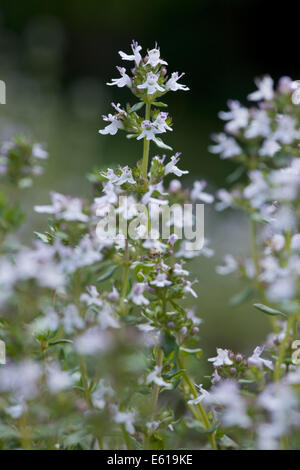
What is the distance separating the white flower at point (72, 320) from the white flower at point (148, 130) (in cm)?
26

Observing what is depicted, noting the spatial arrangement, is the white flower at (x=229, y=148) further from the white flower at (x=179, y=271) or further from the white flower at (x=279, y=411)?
the white flower at (x=279, y=411)

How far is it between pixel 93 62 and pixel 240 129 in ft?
13.2

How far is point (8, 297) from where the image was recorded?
659mm

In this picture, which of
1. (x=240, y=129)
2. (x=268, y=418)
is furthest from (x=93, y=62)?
(x=268, y=418)

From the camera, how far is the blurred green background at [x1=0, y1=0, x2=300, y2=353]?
7.12 ft

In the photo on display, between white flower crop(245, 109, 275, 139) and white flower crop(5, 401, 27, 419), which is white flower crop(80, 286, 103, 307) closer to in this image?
white flower crop(5, 401, 27, 419)

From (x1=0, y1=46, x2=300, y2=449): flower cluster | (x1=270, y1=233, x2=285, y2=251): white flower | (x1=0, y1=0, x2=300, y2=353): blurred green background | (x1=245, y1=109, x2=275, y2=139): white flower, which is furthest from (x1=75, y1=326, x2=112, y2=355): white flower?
(x1=0, y1=0, x2=300, y2=353): blurred green background

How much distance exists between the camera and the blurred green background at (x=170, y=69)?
7.12 feet

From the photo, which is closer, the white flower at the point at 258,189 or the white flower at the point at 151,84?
the white flower at the point at 258,189

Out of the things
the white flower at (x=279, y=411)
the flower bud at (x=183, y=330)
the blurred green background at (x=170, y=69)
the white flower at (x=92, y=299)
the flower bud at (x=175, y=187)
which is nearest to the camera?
the white flower at (x=279, y=411)

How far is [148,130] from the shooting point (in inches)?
33.2

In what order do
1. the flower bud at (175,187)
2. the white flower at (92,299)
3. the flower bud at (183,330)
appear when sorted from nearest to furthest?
the white flower at (92,299)
the flower bud at (183,330)
the flower bud at (175,187)

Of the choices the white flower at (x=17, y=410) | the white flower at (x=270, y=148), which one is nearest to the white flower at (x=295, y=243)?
the white flower at (x=270, y=148)

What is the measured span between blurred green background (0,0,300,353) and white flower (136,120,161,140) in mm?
969
